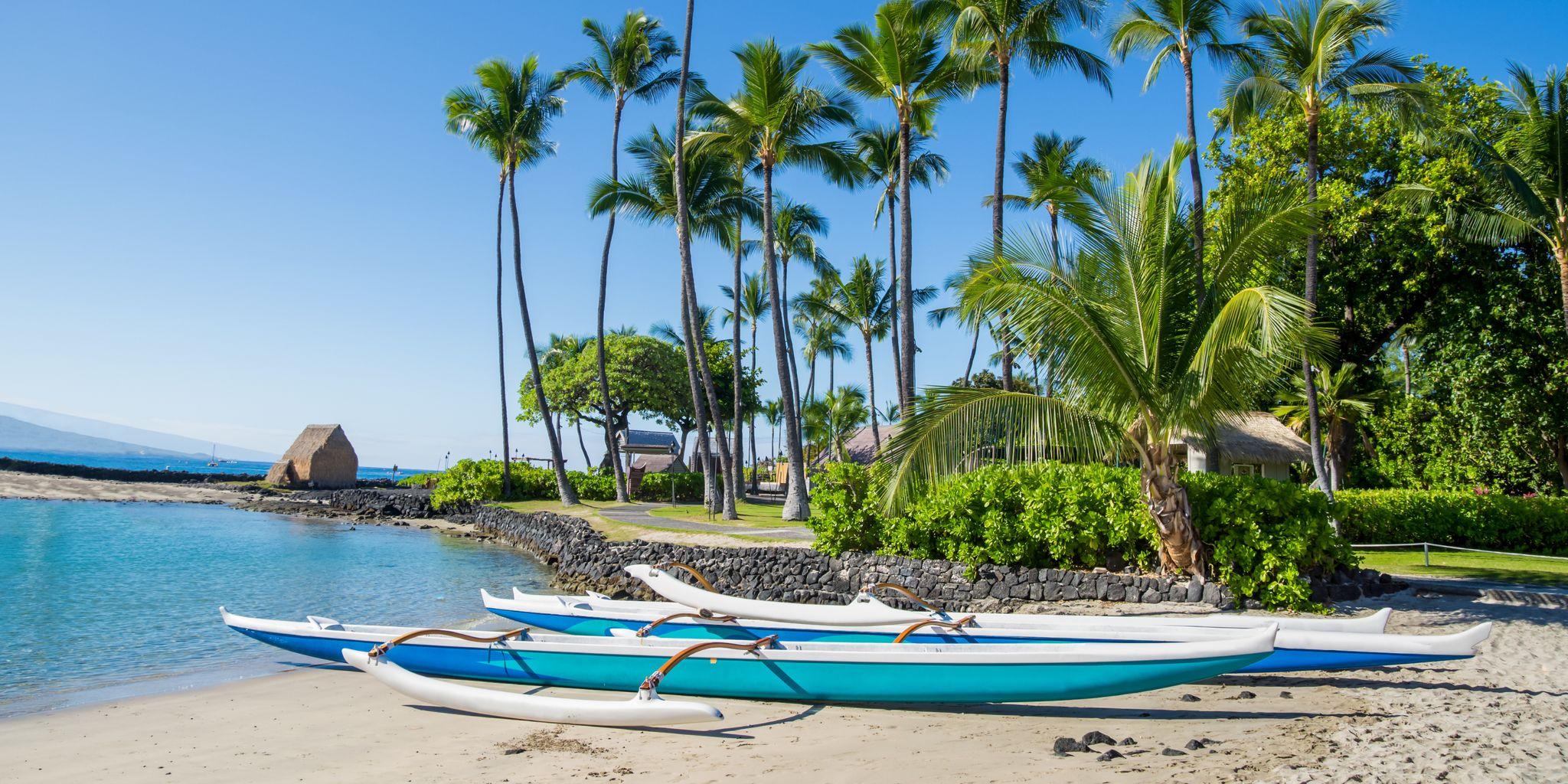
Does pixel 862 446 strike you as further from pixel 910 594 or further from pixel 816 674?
pixel 816 674

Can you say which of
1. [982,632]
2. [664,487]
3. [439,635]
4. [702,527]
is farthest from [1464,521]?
[664,487]

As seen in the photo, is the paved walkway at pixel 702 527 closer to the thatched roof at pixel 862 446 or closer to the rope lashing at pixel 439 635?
the rope lashing at pixel 439 635

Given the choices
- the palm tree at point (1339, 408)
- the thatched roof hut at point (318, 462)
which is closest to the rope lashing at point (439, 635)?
the palm tree at point (1339, 408)

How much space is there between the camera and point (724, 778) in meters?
5.17

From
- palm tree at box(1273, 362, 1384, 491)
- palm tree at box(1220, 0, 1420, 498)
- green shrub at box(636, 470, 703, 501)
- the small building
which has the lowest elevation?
green shrub at box(636, 470, 703, 501)

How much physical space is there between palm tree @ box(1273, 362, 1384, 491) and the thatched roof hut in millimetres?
45228

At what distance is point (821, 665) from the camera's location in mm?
6398

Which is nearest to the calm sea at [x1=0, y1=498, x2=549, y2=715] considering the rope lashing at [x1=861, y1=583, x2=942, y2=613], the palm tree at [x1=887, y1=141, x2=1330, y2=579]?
the rope lashing at [x1=861, y1=583, x2=942, y2=613]

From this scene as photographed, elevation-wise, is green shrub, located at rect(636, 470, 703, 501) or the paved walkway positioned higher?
green shrub, located at rect(636, 470, 703, 501)

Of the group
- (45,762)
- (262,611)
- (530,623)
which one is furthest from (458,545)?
(45,762)

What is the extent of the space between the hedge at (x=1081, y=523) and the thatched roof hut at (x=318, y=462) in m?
42.0

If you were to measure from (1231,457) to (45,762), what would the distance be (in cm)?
2136

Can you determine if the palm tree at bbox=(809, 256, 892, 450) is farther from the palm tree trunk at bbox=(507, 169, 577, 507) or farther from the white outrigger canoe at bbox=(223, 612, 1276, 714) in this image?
the white outrigger canoe at bbox=(223, 612, 1276, 714)

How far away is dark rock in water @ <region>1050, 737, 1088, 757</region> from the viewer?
5.32m
